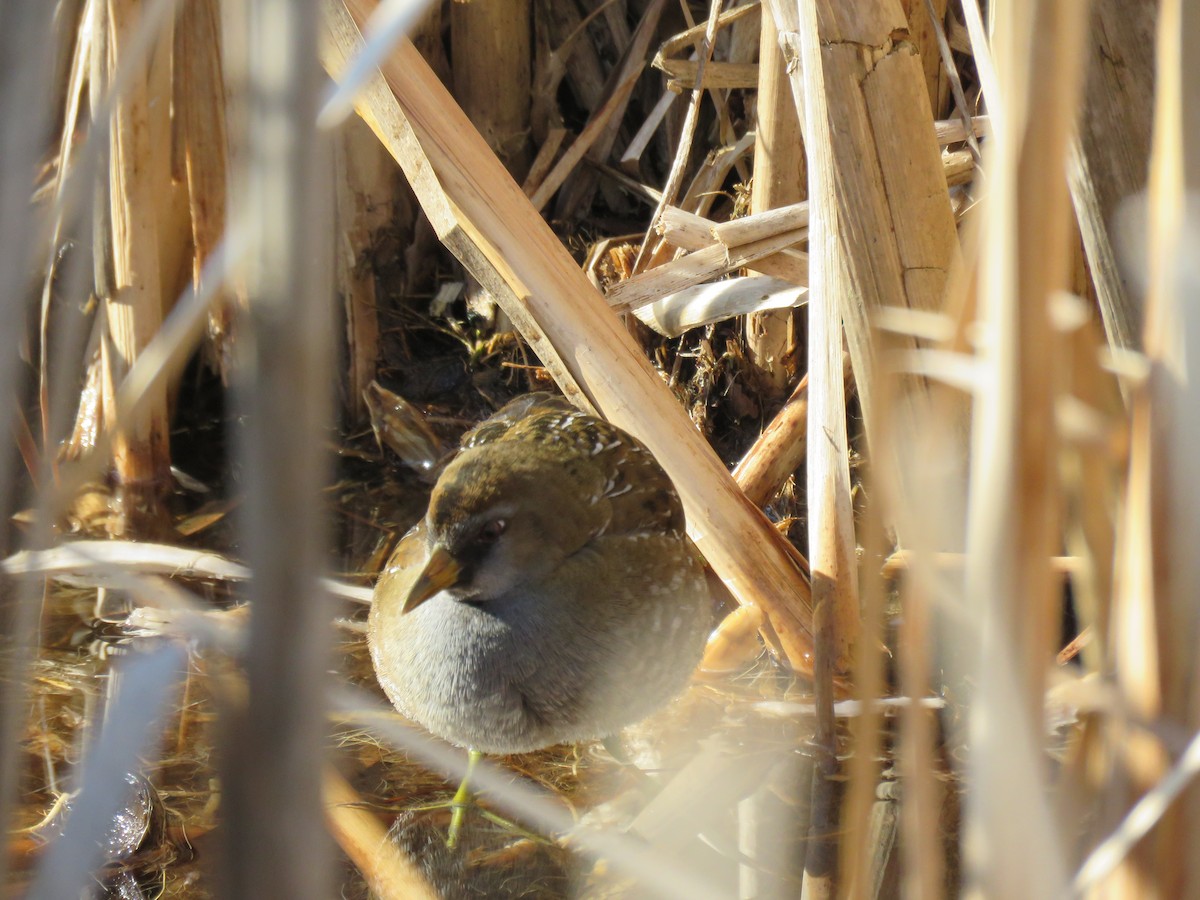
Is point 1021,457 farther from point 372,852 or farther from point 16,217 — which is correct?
point 372,852

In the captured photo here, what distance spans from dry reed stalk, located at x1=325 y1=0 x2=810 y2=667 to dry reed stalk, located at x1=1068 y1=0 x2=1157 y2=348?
52.5 inches

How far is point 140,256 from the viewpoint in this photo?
3645 millimetres

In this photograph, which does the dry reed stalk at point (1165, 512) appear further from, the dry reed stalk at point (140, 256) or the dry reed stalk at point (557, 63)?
the dry reed stalk at point (557, 63)

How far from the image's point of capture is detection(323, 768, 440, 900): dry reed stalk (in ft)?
7.30

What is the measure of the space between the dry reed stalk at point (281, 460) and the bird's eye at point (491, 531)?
176 centimetres

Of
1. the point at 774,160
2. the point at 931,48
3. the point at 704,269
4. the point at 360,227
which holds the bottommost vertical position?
the point at 704,269

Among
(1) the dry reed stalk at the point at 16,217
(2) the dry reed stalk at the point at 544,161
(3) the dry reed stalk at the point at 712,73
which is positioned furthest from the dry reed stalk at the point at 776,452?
(1) the dry reed stalk at the point at 16,217

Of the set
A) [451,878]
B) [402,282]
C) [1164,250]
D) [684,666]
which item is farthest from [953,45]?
[1164,250]

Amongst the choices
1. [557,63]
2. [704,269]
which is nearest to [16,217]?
[704,269]

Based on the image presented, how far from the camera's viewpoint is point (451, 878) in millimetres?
2303

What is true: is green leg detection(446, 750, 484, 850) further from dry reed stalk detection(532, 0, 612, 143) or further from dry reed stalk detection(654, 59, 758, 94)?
dry reed stalk detection(532, 0, 612, 143)

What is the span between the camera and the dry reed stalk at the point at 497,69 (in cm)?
405

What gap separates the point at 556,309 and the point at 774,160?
96 centimetres

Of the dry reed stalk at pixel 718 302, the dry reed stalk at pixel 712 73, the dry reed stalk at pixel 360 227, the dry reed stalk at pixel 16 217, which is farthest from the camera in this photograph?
the dry reed stalk at pixel 360 227
